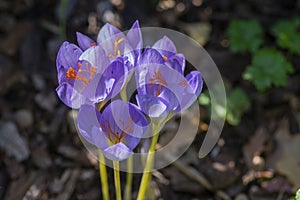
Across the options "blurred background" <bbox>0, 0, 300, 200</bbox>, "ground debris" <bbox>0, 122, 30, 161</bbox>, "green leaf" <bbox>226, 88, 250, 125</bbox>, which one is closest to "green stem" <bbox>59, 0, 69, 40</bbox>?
"blurred background" <bbox>0, 0, 300, 200</bbox>

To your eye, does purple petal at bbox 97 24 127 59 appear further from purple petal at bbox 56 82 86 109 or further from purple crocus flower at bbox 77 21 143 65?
purple petal at bbox 56 82 86 109

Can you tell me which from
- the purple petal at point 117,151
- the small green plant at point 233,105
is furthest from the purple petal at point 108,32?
the small green plant at point 233,105

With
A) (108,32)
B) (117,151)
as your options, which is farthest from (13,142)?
(117,151)

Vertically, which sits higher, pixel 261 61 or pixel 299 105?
pixel 261 61

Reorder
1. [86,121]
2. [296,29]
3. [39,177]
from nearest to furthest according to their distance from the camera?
[86,121] → [39,177] → [296,29]

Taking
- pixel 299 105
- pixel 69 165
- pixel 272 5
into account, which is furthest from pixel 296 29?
pixel 69 165

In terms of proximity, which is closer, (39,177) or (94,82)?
(94,82)

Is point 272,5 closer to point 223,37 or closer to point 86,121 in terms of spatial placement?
point 223,37

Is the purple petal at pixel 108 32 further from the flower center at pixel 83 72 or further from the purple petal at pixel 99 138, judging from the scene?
the purple petal at pixel 99 138
